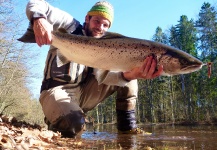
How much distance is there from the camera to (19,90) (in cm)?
3186

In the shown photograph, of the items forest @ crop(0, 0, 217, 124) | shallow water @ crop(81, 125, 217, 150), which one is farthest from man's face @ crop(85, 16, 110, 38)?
forest @ crop(0, 0, 217, 124)

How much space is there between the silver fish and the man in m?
0.18

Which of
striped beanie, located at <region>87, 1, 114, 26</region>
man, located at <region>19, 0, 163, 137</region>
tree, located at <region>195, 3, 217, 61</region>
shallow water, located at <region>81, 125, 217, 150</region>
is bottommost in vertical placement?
shallow water, located at <region>81, 125, 217, 150</region>

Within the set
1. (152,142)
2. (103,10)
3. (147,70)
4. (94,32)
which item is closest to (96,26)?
(94,32)

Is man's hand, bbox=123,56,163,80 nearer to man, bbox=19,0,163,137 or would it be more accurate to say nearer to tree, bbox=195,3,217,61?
man, bbox=19,0,163,137

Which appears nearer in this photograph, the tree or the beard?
the beard

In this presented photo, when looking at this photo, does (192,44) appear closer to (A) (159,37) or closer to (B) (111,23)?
(A) (159,37)

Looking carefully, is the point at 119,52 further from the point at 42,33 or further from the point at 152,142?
the point at 152,142

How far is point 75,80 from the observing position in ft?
14.6

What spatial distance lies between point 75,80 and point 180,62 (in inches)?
81.2

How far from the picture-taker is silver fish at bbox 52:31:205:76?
10.0 ft

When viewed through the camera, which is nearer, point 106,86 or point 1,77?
point 106,86

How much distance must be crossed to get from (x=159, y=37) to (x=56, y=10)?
119 ft

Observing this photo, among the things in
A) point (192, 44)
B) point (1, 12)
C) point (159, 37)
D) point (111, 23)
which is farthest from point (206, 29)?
point (111, 23)
